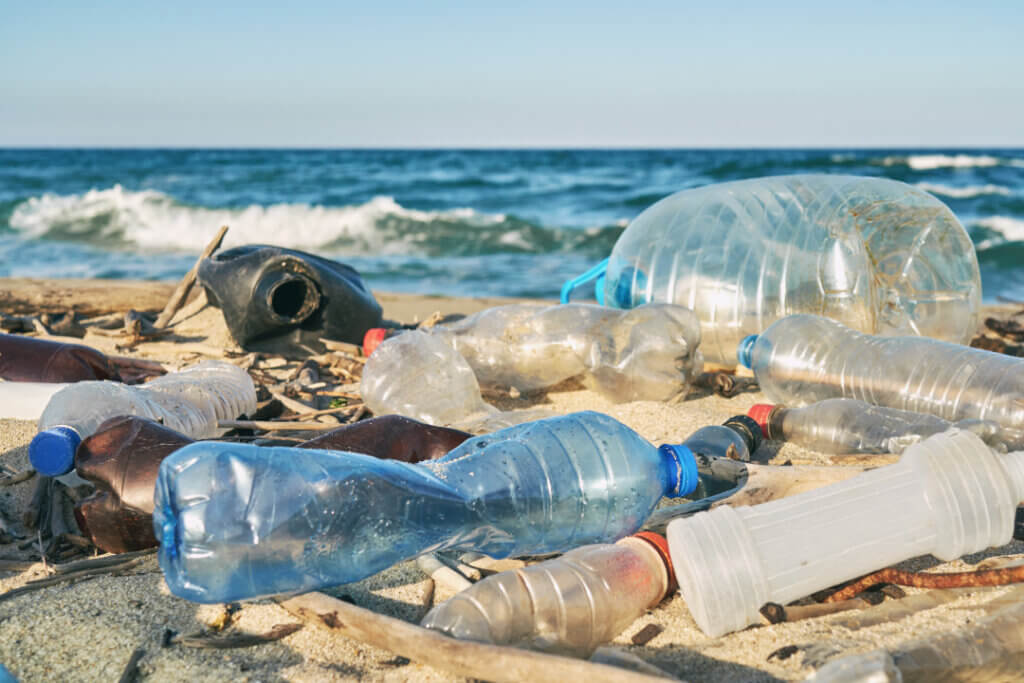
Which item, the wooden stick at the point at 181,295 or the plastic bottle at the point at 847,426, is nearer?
the plastic bottle at the point at 847,426

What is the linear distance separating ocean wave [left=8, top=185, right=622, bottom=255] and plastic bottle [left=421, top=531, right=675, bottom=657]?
8.46 m

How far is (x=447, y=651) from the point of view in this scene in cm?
132

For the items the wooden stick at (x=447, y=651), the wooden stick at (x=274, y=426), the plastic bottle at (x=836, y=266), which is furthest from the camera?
Result: the plastic bottle at (x=836, y=266)

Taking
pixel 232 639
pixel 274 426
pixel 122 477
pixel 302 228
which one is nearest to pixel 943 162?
pixel 302 228

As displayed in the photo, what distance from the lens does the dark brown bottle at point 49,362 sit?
269 centimetres

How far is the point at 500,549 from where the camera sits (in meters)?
1.72

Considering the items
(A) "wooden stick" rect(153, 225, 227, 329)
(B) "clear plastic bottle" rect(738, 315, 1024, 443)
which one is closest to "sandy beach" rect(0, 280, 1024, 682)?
(B) "clear plastic bottle" rect(738, 315, 1024, 443)

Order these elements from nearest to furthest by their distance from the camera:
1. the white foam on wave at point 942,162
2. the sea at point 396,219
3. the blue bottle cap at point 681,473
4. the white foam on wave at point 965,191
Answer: the blue bottle cap at point 681,473
the sea at point 396,219
the white foam on wave at point 965,191
the white foam on wave at point 942,162

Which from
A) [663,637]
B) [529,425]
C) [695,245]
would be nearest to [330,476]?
[529,425]

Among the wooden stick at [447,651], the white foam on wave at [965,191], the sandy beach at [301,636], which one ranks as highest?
the white foam on wave at [965,191]

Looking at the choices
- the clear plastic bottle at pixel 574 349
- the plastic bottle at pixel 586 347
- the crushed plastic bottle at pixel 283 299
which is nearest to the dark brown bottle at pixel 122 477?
the clear plastic bottle at pixel 574 349

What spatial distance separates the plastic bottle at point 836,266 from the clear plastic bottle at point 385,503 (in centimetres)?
185

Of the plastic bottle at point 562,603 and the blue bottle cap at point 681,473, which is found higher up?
the blue bottle cap at point 681,473

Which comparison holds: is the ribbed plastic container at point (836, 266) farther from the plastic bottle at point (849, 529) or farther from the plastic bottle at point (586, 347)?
the plastic bottle at point (849, 529)
